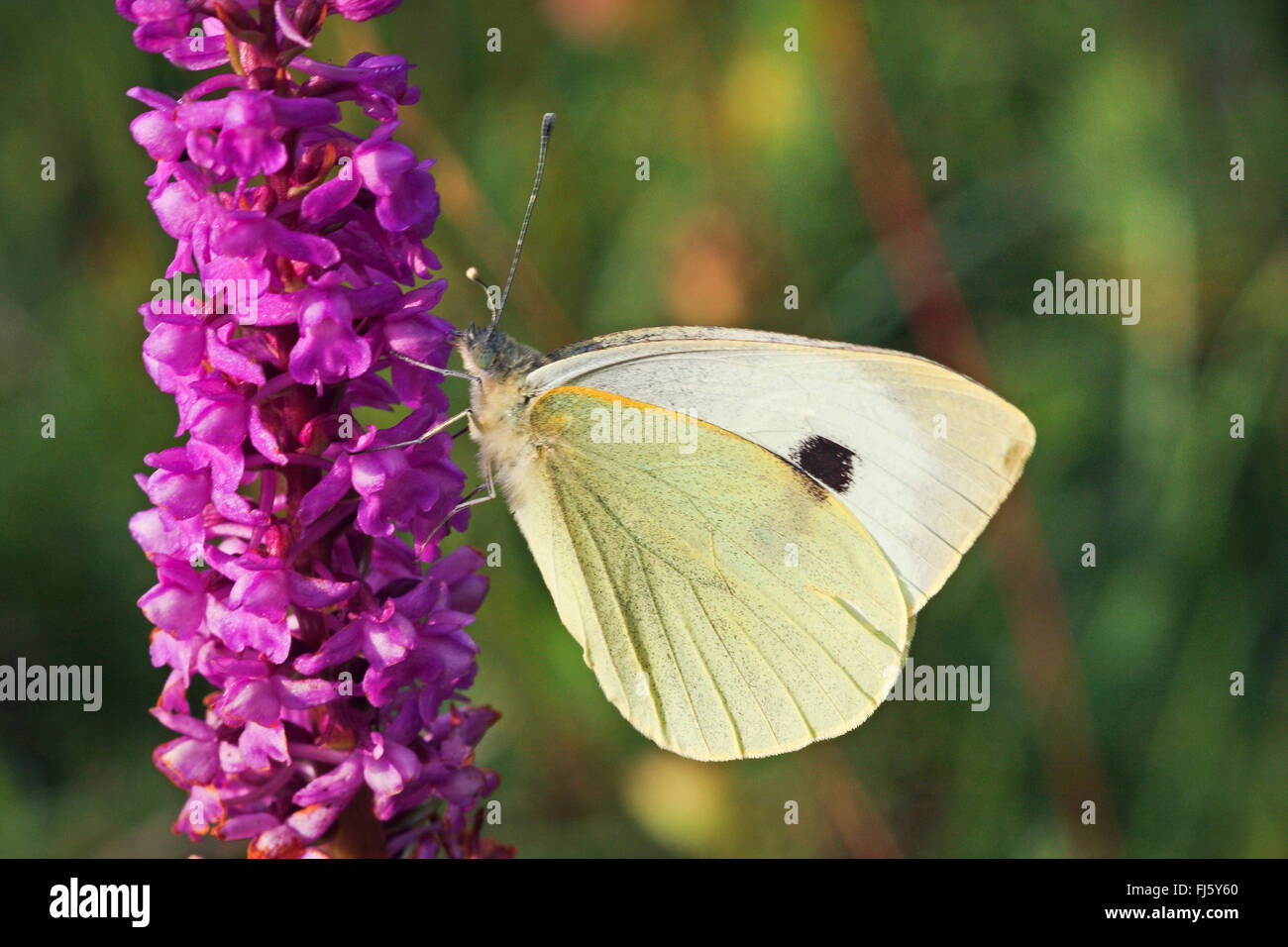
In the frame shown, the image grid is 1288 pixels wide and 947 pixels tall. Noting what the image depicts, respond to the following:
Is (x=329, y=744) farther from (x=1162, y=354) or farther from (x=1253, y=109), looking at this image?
(x=1253, y=109)

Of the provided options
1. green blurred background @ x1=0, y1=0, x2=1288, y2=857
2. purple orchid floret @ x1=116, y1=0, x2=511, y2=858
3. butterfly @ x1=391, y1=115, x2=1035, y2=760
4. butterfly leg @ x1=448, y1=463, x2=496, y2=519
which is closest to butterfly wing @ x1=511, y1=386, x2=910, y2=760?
butterfly @ x1=391, y1=115, x2=1035, y2=760

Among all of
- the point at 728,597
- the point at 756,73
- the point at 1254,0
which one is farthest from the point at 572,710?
the point at 1254,0

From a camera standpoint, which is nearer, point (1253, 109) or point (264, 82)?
point (264, 82)

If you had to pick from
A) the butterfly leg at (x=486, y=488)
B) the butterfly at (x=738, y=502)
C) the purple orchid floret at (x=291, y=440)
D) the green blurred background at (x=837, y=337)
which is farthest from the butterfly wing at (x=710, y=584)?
the green blurred background at (x=837, y=337)

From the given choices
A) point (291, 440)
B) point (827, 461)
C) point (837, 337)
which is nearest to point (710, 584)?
point (827, 461)

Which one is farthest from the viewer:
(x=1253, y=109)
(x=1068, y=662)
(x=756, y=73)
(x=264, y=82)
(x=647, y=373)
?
(x=1253, y=109)

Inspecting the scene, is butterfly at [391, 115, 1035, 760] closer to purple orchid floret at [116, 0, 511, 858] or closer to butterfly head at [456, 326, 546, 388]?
butterfly head at [456, 326, 546, 388]
